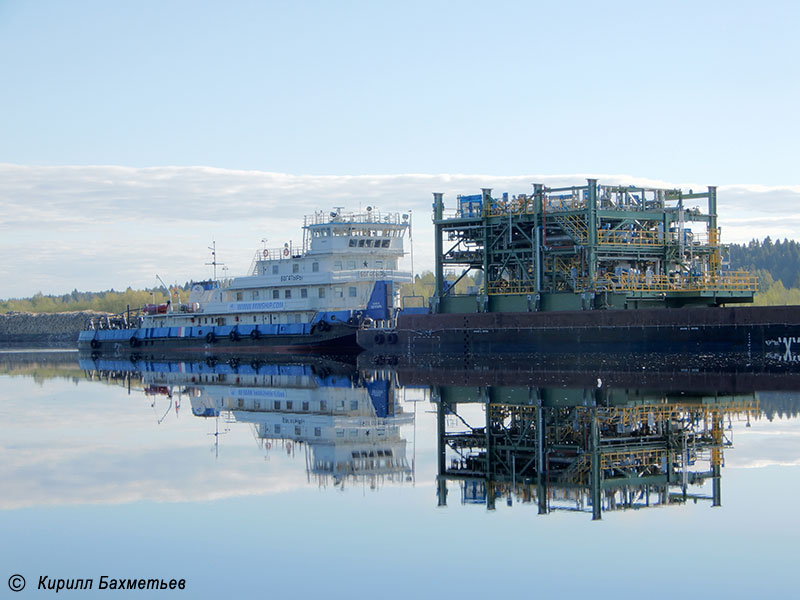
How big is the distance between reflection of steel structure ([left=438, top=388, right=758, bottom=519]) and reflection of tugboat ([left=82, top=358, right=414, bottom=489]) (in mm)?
1118

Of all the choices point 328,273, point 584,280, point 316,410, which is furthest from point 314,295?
point 316,410

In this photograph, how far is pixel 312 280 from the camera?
53969 millimetres

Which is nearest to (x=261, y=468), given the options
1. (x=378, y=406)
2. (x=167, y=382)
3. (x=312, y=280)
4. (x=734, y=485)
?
(x=734, y=485)

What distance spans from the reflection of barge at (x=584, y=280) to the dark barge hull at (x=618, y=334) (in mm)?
40

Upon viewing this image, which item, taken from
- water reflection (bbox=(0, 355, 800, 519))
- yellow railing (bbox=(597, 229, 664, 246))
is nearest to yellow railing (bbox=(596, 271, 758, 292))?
yellow railing (bbox=(597, 229, 664, 246))

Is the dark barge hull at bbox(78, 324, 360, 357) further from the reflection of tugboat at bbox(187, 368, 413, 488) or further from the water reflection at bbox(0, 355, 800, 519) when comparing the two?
the reflection of tugboat at bbox(187, 368, 413, 488)

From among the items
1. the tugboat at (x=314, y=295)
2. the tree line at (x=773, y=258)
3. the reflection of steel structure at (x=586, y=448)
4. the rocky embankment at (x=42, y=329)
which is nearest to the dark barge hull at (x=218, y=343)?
the tugboat at (x=314, y=295)

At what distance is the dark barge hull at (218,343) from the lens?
170 ft

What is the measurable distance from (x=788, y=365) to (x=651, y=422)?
15076 millimetres

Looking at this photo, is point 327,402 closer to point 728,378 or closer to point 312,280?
point 728,378

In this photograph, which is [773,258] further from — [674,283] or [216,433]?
[216,433]

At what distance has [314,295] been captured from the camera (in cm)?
5447

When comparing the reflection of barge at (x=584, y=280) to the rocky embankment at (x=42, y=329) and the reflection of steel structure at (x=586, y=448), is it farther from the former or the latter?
the rocky embankment at (x=42, y=329)

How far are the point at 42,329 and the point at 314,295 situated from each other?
82.3 m
